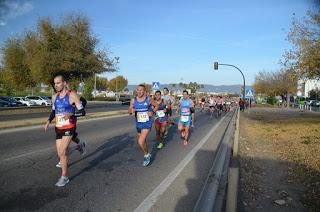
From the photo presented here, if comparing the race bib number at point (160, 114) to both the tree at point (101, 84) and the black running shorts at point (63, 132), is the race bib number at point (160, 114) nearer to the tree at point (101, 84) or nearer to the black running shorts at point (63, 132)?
the black running shorts at point (63, 132)

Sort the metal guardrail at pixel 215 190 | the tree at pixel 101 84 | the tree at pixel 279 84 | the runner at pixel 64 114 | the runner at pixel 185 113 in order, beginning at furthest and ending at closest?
the tree at pixel 101 84
the tree at pixel 279 84
the runner at pixel 185 113
the runner at pixel 64 114
the metal guardrail at pixel 215 190

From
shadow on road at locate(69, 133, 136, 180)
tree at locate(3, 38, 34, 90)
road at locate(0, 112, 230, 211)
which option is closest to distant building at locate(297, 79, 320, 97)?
shadow on road at locate(69, 133, 136, 180)

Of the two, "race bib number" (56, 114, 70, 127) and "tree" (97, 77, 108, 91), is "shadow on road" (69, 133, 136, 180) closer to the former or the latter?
"race bib number" (56, 114, 70, 127)

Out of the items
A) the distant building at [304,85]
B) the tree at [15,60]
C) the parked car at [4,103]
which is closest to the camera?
the distant building at [304,85]

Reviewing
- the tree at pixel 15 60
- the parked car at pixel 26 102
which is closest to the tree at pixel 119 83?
the parked car at pixel 26 102

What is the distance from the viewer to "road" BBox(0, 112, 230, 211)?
15.9 feet

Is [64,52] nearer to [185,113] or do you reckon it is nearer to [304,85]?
[185,113]

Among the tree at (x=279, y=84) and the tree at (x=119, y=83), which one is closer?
the tree at (x=279, y=84)

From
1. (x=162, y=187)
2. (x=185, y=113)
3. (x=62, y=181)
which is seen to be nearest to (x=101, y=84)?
(x=185, y=113)

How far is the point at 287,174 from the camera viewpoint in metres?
7.21

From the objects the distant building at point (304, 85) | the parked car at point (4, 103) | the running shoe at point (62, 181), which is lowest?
the parked car at point (4, 103)

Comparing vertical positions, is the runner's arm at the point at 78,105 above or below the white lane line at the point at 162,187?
above

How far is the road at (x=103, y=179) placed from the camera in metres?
4.86

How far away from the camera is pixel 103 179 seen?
246 inches
